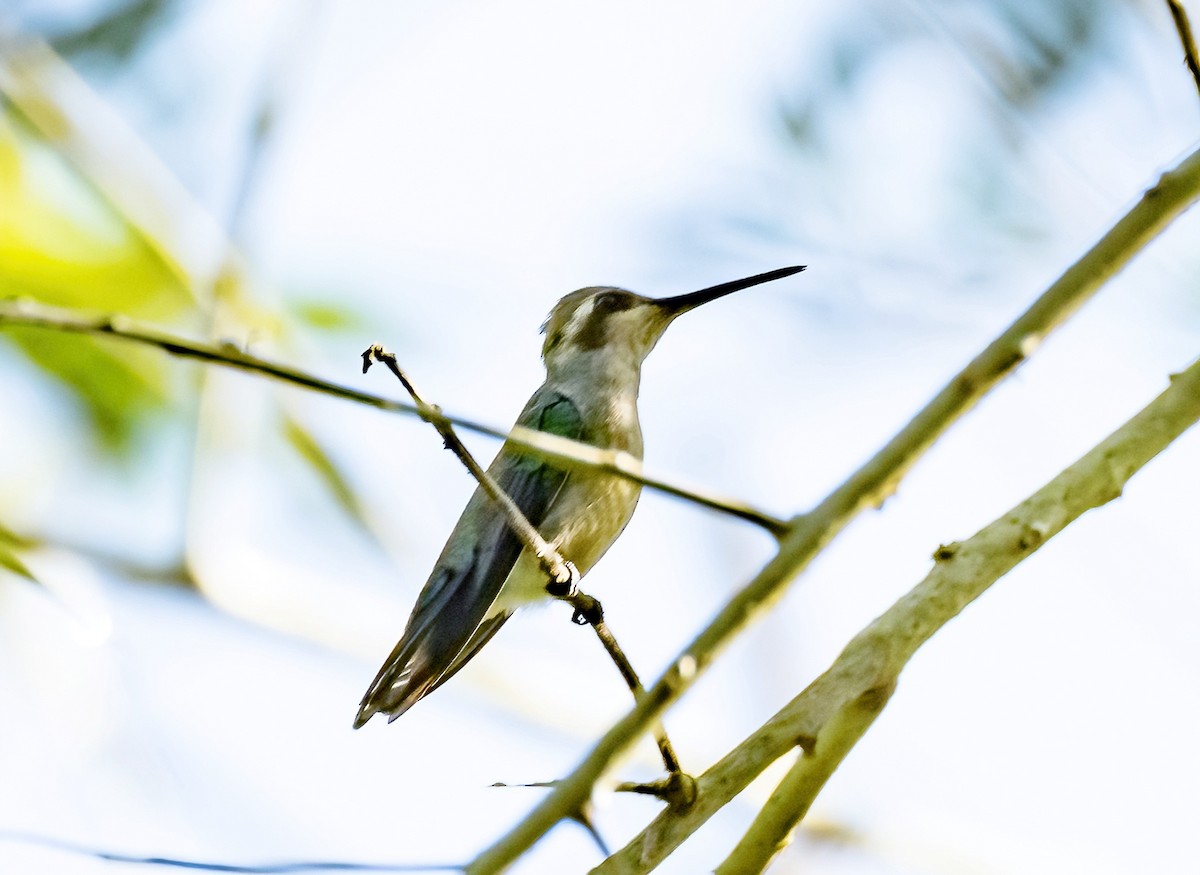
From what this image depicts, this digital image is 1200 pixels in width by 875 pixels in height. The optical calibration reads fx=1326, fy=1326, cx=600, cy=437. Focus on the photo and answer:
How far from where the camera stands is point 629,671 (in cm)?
256

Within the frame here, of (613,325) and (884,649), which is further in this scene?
(613,325)

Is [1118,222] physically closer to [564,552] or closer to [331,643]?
[564,552]

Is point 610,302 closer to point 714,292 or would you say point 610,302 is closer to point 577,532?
point 714,292

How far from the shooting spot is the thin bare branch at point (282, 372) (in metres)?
1.78

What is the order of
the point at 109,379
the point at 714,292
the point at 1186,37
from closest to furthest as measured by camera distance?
the point at 1186,37 < the point at 714,292 < the point at 109,379

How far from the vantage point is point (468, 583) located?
13.6 ft

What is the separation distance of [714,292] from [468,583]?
157 centimetres

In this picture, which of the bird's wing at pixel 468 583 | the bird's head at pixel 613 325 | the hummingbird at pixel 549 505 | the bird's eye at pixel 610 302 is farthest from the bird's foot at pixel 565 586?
the bird's eye at pixel 610 302

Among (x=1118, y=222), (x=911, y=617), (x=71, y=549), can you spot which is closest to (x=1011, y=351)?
(x=1118, y=222)

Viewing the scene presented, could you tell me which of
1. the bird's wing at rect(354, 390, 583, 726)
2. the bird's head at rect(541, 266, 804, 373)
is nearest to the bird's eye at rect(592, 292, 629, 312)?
the bird's head at rect(541, 266, 804, 373)

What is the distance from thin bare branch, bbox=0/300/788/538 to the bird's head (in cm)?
317

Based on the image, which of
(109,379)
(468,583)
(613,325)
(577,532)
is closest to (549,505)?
(577,532)

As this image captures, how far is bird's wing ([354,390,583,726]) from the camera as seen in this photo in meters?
3.87

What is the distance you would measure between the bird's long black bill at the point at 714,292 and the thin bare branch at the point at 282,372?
275 cm
